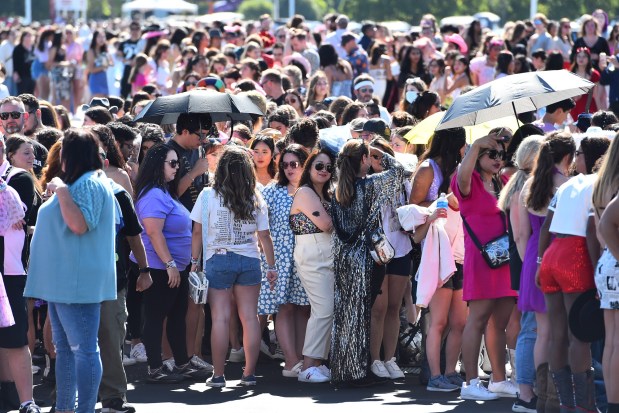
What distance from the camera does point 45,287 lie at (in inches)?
285

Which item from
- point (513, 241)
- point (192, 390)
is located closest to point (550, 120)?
point (513, 241)

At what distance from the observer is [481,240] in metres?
8.56

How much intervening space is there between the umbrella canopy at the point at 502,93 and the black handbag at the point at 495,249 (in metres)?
0.76

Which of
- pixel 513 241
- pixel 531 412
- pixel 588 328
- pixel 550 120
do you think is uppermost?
pixel 550 120

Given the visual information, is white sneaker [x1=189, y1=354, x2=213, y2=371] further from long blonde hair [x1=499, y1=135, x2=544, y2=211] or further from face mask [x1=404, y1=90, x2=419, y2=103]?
face mask [x1=404, y1=90, x2=419, y2=103]

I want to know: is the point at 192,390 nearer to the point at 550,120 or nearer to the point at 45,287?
the point at 45,287

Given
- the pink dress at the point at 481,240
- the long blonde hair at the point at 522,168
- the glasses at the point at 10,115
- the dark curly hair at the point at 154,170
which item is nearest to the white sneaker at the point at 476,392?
the pink dress at the point at 481,240

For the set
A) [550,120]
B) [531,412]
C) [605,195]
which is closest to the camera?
[605,195]

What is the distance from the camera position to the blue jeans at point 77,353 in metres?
7.27

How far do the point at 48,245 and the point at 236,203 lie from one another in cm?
203

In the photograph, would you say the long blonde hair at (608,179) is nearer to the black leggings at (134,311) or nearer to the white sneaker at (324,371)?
the white sneaker at (324,371)

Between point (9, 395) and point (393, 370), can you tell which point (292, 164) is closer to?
point (393, 370)

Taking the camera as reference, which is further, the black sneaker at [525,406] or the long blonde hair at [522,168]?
the black sneaker at [525,406]

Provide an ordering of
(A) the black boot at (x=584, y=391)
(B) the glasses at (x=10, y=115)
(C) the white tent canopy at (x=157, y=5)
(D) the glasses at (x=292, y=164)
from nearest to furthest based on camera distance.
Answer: (A) the black boot at (x=584, y=391) < (D) the glasses at (x=292, y=164) < (B) the glasses at (x=10, y=115) < (C) the white tent canopy at (x=157, y=5)
